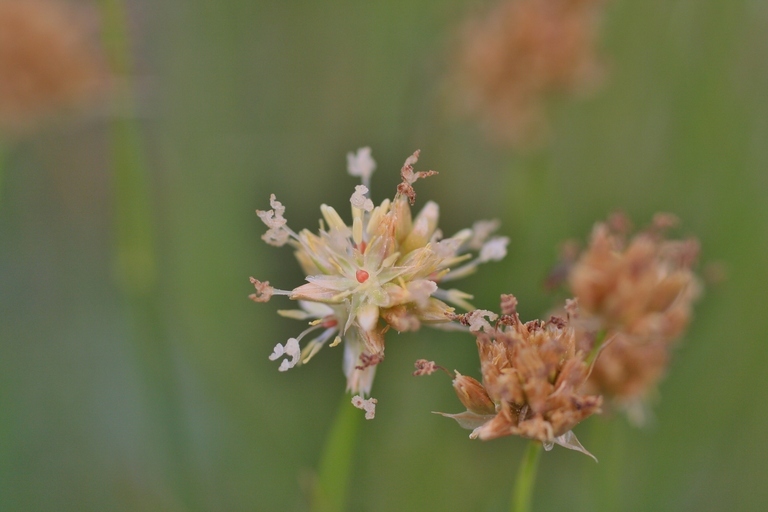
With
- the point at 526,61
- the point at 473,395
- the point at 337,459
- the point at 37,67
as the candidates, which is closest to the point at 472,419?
the point at 473,395

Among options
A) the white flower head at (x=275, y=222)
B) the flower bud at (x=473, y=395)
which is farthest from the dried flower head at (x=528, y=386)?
the white flower head at (x=275, y=222)

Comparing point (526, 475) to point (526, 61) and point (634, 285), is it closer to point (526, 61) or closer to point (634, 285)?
point (634, 285)

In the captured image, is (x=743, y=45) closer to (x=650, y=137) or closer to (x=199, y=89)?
(x=650, y=137)

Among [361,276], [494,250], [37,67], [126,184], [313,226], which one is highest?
[37,67]

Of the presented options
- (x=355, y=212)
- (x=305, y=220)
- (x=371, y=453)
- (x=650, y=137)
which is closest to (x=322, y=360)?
(x=371, y=453)

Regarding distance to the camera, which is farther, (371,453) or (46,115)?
(46,115)

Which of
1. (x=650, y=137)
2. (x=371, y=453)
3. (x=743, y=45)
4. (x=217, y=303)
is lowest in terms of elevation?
(x=371, y=453)

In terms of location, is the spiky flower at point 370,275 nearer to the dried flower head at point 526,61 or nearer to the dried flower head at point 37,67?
the dried flower head at point 526,61
